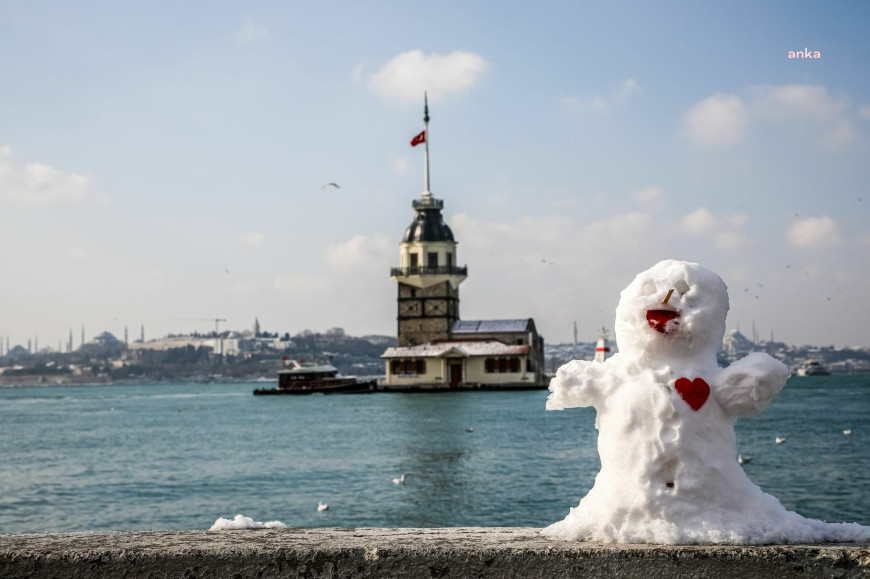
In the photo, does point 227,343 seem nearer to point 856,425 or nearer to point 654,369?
point 856,425

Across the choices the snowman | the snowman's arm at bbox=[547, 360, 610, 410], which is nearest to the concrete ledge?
the snowman

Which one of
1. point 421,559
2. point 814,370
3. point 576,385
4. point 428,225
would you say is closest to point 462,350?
point 428,225

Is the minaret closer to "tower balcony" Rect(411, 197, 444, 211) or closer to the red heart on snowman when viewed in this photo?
"tower balcony" Rect(411, 197, 444, 211)

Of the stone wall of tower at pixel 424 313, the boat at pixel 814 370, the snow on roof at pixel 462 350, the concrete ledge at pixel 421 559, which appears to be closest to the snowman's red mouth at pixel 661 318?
the concrete ledge at pixel 421 559

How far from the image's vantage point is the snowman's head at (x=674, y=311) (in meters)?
3.31

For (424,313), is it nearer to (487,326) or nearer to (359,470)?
(487,326)

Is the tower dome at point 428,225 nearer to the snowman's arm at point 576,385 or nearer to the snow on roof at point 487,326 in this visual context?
the snow on roof at point 487,326

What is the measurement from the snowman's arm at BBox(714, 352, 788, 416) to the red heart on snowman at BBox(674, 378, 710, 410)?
0.04 metres

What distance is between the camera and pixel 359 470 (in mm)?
20453

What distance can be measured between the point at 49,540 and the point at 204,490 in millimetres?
15625

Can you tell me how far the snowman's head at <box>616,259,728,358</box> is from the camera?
3.31 m

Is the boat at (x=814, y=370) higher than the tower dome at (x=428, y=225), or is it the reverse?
the tower dome at (x=428, y=225)

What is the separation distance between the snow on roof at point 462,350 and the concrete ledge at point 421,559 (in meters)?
58.7

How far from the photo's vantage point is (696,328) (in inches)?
130
